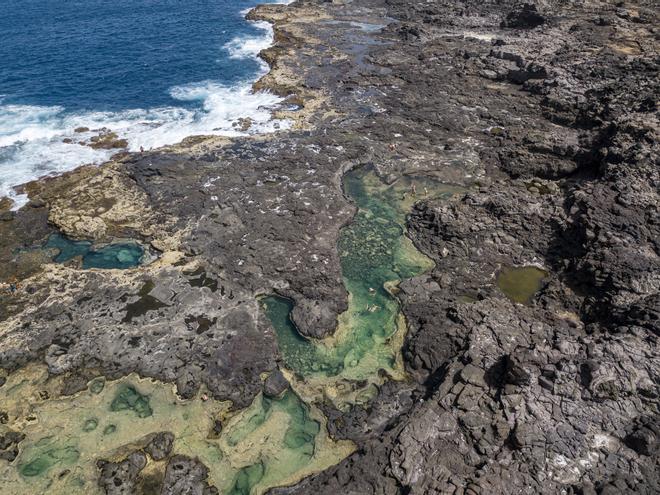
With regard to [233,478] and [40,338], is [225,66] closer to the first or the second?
[40,338]

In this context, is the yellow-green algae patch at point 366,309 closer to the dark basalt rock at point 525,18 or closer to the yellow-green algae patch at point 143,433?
the yellow-green algae patch at point 143,433

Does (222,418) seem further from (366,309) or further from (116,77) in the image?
(116,77)

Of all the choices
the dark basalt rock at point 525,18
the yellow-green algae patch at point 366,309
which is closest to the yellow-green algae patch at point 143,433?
the yellow-green algae patch at point 366,309

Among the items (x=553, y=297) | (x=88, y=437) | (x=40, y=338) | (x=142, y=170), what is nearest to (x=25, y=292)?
(x=40, y=338)

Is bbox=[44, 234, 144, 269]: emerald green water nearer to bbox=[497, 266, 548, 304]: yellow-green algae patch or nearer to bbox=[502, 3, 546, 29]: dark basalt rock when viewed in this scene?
bbox=[497, 266, 548, 304]: yellow-green algae patch

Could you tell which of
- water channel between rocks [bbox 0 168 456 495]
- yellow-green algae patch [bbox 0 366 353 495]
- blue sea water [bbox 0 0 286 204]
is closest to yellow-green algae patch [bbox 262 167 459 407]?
water channel between rocks [bbox 0 168 456 495]
